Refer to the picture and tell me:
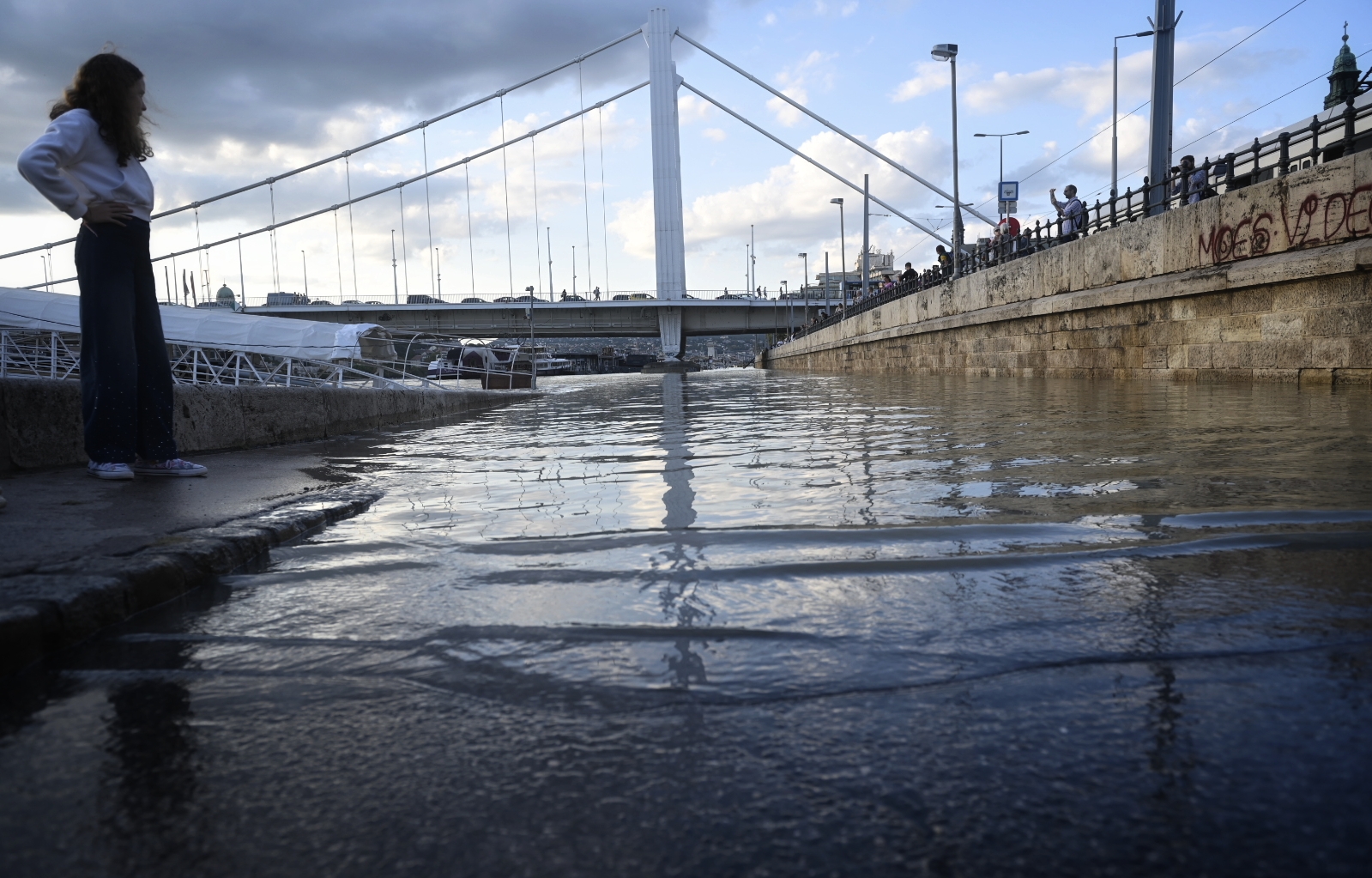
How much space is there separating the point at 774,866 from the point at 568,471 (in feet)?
13.4

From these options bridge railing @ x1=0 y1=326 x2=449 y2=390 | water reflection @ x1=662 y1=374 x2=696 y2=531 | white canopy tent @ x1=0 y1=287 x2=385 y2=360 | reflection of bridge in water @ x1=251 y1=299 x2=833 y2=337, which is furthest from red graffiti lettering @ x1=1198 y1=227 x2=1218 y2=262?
reflection of bridge in water @ x1=251 y1=299 x2=833 y2=337

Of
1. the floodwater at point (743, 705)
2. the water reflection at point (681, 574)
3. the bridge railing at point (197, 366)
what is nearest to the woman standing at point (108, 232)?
the floodwater at point (743, 705)

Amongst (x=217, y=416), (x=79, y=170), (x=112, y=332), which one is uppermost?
(x=79, y=170)

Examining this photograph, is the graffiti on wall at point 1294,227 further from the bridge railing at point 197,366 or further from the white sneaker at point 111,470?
the white sneaker at point 111,470

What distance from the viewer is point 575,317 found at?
6169 centimetres

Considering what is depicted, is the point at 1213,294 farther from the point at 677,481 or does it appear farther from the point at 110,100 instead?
the point at 110,100

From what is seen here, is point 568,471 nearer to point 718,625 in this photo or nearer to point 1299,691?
point 718,625

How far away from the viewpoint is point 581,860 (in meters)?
1.05

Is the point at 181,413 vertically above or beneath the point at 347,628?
above

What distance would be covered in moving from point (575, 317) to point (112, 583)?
60388mm

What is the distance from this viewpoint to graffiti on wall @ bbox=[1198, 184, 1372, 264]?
932cm

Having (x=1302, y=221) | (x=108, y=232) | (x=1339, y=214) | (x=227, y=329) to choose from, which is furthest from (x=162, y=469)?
(x=227, y=329)

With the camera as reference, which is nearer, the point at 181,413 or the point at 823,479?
the point at 823,479

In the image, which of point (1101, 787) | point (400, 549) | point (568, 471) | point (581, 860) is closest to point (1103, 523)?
point (1101, 787)
